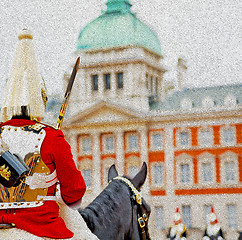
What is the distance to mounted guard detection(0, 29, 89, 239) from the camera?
3.37 meters

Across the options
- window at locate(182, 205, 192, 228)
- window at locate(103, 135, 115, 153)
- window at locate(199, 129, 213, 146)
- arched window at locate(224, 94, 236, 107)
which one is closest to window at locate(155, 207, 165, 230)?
window at locate(182, 205, 192, 228)

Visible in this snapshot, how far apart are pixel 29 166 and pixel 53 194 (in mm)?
186

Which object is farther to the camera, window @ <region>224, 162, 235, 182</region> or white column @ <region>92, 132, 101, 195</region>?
white column @ <region>92, 132, 101, 195</region>

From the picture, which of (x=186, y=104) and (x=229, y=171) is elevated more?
(x=186, y=104)

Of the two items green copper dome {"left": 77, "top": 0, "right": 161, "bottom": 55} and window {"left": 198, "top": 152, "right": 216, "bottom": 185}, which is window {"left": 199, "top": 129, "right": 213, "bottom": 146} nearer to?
window {"left": 198, "top": 152, "right": 216, "bottom": 185}

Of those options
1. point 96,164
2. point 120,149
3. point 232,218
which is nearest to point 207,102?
point 120,149

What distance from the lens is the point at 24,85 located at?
3.54 m

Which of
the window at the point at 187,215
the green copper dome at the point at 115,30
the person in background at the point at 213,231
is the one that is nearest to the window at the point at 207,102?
the window at the point at 187,215

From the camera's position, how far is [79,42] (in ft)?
146

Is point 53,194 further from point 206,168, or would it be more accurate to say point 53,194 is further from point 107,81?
point 107,81

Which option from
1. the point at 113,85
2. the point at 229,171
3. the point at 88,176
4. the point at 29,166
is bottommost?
the point at 29,166

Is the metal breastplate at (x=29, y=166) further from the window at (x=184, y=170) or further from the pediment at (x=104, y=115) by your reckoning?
the pediment at (x=104, y=115)

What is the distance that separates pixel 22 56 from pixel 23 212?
780 mm

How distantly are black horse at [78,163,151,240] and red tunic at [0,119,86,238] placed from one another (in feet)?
1.38
